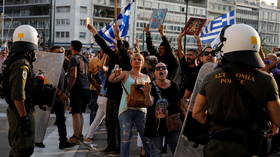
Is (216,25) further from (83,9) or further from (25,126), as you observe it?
(83,9)

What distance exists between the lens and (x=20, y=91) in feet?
18.9

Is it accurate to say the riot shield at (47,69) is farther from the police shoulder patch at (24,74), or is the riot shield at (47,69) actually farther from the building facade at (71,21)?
the building facade at (71,21)

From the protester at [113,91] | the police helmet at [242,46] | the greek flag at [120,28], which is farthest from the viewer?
the greek flag at [120,28]

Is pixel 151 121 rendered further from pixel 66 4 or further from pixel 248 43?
pixel 66 4

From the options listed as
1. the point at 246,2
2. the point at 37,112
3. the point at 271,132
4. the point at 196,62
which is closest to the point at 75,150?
the point at 37,112

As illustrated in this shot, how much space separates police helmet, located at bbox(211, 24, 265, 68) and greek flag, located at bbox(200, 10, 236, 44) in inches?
329

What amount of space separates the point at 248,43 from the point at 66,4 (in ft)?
310

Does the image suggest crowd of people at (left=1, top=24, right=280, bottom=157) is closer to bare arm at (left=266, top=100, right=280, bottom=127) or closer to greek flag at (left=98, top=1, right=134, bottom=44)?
bare arm at (left=266, top=100, right=280, bottom=127)

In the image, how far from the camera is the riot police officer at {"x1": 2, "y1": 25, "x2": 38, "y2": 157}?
579cm

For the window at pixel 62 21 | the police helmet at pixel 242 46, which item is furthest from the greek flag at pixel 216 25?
the window at pixel 62 21

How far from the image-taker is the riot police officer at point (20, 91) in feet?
19.0

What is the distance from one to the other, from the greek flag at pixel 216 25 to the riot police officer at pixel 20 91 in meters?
7.55

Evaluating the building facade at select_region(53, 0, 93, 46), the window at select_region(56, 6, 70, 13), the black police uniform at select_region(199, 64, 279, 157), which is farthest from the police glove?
the window at select_region(56, 6, 70, 13)

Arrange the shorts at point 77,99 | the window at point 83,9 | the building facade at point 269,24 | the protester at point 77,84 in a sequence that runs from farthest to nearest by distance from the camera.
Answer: the building facade at point 269,24, the window at point 83,9, the shorts at point 77,99, the protester at point 77,84
